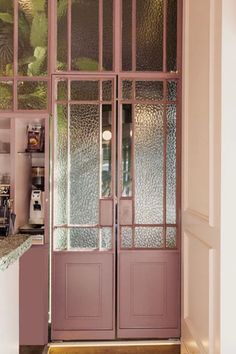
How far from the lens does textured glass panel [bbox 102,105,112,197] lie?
3943 mm

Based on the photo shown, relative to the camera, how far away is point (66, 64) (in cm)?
392

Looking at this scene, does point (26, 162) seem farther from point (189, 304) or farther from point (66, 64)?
point (189, 304)

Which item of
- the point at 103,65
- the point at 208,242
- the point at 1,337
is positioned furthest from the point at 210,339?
the point at 103,65

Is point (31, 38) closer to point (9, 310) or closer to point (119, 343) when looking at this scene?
point (9, 310)

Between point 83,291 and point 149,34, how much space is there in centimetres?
219

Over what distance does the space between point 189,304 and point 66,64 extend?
2.12 meters

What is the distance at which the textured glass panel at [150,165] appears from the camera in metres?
3.98

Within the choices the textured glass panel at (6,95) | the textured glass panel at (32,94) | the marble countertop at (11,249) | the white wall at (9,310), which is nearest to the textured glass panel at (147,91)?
the textured glass panel at (32,94)

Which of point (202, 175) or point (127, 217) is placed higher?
point (202, 175)

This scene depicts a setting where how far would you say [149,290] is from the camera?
13.0 feet

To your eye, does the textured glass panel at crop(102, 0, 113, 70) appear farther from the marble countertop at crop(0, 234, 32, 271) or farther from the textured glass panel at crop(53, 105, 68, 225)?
the marble countertop at crop(0, 234, 32, 271)

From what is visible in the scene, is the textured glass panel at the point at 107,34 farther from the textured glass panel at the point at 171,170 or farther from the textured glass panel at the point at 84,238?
the textured glass panel at the point at 84,238
